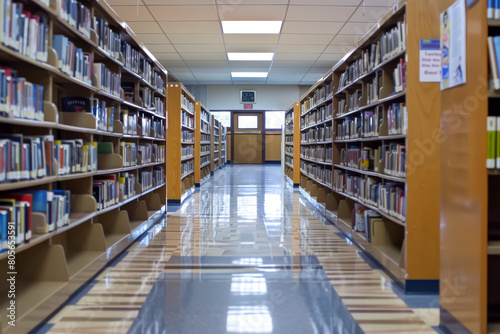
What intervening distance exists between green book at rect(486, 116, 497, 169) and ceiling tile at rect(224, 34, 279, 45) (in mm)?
7640

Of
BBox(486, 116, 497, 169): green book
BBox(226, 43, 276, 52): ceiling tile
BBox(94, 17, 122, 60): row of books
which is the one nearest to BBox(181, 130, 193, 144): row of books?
BBox(226, 43, 276, 52): ceiling tile

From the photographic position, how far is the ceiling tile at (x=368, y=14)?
288 inches

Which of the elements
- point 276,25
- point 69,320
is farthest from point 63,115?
point 276,25

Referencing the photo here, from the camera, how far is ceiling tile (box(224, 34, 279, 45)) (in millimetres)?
9367

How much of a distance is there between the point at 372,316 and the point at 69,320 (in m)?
1.79

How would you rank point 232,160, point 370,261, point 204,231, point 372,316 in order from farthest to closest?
point 232,160, point 204,231, point 370,261, point 372,316

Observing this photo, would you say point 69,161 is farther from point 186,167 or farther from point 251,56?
point 251,56

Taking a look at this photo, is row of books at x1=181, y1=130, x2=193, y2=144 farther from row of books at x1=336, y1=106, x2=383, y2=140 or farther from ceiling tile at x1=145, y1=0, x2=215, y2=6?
row of books at x1=336, y1=106, x2=383, y2=140

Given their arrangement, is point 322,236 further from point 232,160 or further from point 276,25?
point 232,160

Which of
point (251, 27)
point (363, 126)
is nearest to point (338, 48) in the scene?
point (251, 27)

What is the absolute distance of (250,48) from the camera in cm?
1062

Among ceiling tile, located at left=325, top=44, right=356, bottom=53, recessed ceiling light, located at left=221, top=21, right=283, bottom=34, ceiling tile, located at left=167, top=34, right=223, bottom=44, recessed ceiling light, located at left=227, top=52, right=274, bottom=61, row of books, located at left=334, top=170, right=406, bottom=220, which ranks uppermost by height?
recessed ceiling light, located at left=227, top=52, right=274, bottom=61

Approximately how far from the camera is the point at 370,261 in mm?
→ 3941

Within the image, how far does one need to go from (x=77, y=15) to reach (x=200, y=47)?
24.6ft
